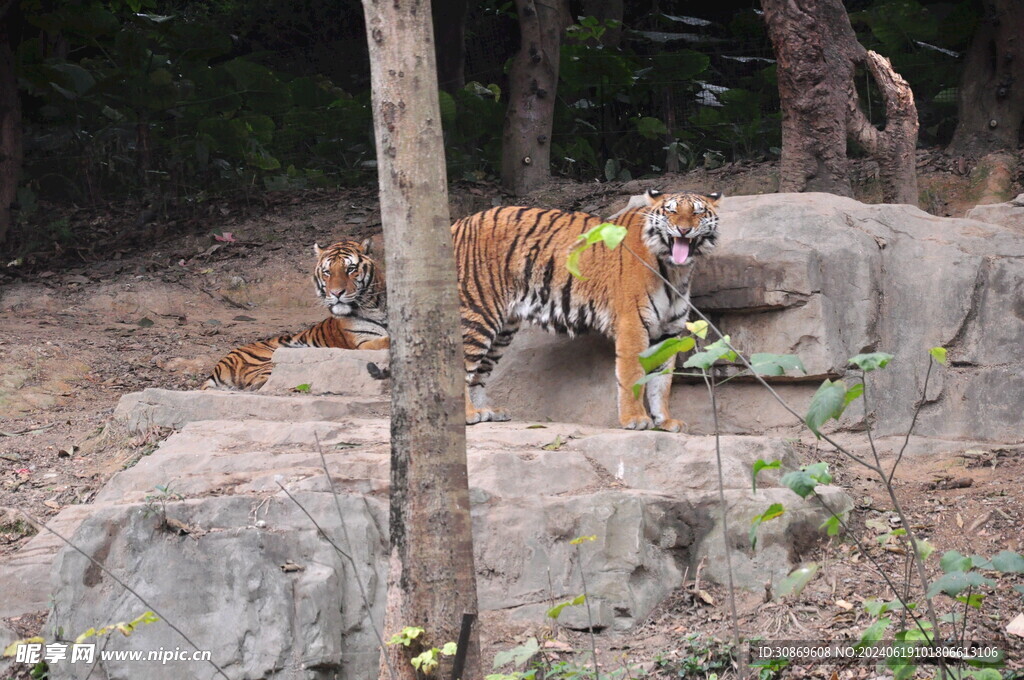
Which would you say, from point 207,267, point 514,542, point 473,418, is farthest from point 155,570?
point 207,267

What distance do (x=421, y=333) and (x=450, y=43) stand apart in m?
8.92

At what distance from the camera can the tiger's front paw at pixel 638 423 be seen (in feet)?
19.4

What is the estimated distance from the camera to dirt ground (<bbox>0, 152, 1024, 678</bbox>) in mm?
4188

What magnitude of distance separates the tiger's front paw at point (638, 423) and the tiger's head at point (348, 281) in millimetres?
2554

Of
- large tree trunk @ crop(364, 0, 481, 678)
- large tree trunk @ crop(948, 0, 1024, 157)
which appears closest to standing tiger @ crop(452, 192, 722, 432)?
large tree trunk @ crop(364, 0, 481, 678)

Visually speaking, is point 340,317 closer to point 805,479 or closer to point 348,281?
point 348,281

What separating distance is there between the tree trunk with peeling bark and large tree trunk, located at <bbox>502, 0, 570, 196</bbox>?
3.19 metres

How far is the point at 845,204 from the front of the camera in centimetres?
672

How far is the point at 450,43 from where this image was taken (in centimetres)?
1145

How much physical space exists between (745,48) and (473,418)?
689 centimetres

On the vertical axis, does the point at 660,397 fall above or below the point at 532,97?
below

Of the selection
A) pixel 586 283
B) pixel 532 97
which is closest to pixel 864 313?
pixel 586 283

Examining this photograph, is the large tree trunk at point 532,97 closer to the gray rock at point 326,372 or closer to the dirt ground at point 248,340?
the dirt ground at point 248,340

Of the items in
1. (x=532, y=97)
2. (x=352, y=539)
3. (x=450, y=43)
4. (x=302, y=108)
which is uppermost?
(x=450, y=43)
